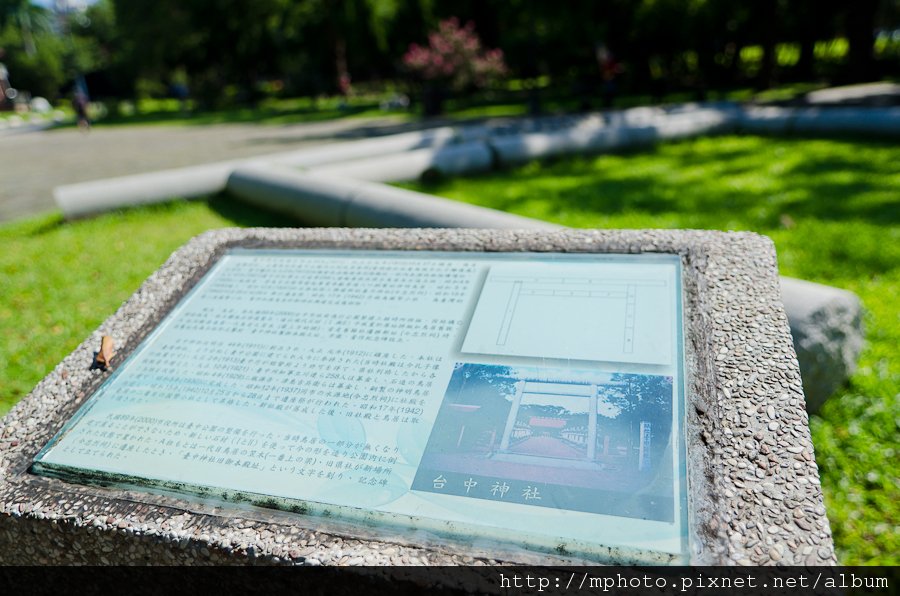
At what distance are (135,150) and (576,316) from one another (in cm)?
1418

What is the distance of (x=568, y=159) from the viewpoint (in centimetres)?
820

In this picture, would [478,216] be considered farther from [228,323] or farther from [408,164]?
[408,164]

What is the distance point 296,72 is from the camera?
31.8m

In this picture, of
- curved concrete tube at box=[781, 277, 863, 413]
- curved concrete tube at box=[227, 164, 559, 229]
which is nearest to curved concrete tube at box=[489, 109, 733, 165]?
curved concrete tube at box=[227, 164, 559, 229]

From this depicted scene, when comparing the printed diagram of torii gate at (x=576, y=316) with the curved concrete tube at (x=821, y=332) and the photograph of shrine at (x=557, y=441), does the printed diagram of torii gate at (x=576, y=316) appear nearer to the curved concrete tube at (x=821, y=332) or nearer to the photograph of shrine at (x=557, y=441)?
the photograph of shrine at (x=557, y=441)

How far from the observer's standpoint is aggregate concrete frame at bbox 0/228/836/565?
1.32 meters

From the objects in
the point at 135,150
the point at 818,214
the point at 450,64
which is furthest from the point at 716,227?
the point at 135,150

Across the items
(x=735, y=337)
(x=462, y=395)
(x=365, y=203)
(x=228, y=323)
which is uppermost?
(x=365, y=203)

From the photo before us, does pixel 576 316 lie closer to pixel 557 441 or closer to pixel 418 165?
pixel 557 441

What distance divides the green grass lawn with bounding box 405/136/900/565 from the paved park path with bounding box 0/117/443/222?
17.7ft

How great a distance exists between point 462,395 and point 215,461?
2.08 feet

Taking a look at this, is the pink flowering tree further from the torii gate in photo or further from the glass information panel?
the torii gate in photo

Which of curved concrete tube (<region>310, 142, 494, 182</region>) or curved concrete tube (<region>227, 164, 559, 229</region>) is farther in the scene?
curved concrete tube (<region>310, 142, 494, 182</region>)

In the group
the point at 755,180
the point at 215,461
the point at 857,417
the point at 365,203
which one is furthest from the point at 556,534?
the point at 755,180
